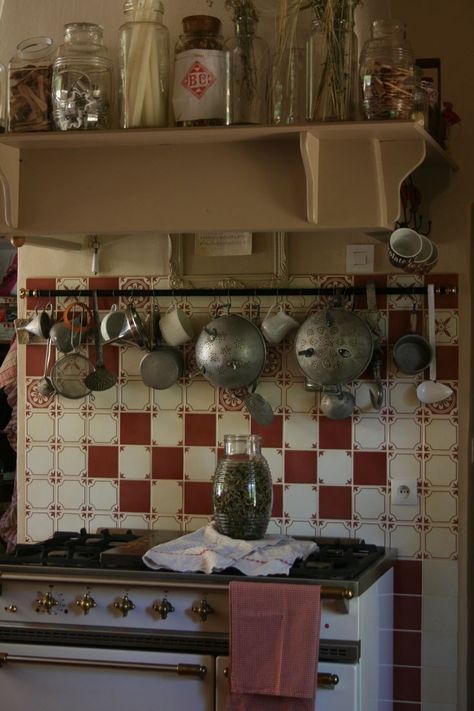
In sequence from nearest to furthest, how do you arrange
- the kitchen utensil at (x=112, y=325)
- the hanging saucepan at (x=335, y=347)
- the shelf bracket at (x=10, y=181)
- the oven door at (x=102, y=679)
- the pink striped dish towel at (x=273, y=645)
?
1. the pink striped dish towel at (x=273, y=645)
2. the oven door at (x=102, y=679)
3. the shelf bracket at (x=10, y=181)
4. the hanging saucepan at (x=335, y=347)
5. the kitchen utensil at (x=112, y=325)

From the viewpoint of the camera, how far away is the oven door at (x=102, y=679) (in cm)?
268

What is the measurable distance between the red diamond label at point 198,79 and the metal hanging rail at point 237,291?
69 centimetres

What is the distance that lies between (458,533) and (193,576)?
0.80 metres

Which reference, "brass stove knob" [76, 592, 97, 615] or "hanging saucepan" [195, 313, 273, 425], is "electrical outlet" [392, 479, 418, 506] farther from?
"brass stove knob" [76, 592, 97, 615]

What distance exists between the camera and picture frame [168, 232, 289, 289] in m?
3.18

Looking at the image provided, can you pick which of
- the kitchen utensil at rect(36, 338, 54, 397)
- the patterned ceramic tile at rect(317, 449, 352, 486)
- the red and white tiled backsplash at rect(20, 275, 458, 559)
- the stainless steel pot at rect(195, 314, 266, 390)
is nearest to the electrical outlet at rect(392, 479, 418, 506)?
the red and white tiled backsplash at rect(20, 275, 458, 559)

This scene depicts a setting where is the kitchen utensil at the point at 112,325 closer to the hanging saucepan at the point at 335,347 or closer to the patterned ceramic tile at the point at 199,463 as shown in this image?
the patterned ceramic tile at the point at 199,463

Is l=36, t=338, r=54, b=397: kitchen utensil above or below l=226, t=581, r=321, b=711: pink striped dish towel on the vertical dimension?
above

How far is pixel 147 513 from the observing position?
10.7ft

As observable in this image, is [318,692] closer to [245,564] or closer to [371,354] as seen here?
[245,564]

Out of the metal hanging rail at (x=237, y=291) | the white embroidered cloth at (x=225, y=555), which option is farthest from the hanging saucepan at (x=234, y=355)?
the white embroidered cloth at (x=225, y=555)

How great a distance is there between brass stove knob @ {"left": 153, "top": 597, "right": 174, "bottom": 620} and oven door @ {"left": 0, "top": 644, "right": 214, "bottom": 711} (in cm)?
9

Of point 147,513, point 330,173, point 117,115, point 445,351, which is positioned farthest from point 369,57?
point 147,513

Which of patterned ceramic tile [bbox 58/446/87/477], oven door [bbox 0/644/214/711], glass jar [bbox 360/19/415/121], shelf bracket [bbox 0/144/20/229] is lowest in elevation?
oven door [bbox 0/644/214/711]
